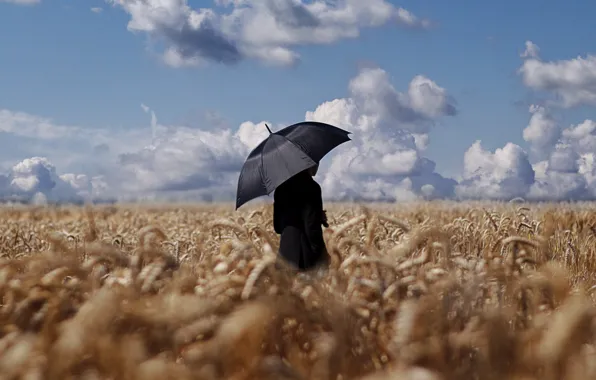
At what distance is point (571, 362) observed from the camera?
1962 mm

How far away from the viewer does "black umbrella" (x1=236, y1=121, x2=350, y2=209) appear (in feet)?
19.5

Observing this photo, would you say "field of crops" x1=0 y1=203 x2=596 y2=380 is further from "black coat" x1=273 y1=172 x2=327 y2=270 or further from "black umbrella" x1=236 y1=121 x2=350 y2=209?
"black umbrella" x1=236 y1=121 x2=350 y2=209

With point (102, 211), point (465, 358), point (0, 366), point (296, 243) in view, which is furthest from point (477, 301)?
point (102, 211)

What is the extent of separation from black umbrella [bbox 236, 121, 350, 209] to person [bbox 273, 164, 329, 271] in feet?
0.47

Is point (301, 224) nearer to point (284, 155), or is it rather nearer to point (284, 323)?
point (284, 155)

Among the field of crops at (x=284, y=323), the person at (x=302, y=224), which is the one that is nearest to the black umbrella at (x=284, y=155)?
the person at (x=302, y=224)

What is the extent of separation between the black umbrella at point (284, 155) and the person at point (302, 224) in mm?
142

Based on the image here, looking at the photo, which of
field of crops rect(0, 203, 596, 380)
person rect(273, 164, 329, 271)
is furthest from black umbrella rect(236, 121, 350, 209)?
field of crops rect(0, 203, 596, 380)

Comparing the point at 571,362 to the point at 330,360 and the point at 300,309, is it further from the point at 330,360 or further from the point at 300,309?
the point at 300,309

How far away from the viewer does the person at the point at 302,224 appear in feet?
18.5

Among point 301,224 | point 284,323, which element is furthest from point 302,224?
point 284,323

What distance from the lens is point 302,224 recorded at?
5770 mm

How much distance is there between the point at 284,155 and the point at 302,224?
0.67 m

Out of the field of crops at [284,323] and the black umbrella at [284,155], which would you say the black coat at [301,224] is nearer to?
the black umbrella at [284,155]
